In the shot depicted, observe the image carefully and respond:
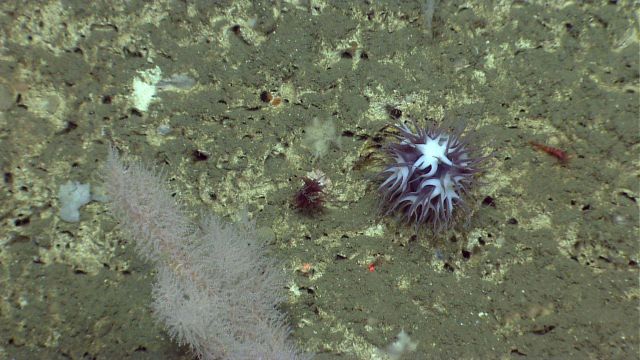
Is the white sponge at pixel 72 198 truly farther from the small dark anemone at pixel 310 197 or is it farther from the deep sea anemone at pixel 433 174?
the deep sea anemone at pixel 433 174

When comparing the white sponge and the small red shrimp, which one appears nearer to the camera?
the small red shrimp

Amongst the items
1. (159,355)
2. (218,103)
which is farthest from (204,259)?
(218,103)

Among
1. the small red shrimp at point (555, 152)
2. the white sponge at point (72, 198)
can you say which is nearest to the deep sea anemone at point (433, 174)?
the small red shrimp at point (555, 152)

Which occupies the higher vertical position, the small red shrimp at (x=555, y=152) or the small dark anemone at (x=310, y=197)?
the small red shrimp at (x=555, y=152)

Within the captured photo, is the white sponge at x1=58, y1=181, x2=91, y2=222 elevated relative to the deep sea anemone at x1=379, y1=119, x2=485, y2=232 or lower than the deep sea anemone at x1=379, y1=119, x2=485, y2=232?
lower

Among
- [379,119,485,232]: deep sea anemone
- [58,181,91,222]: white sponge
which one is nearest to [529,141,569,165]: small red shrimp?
[379,119,485,232]: deep sea anemone

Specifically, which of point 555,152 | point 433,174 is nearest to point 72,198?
point 433,174

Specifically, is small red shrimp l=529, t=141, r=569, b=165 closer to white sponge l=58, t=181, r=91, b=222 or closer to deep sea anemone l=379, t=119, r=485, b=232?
deep sea anemone l=379, t=119, r=485, b=232

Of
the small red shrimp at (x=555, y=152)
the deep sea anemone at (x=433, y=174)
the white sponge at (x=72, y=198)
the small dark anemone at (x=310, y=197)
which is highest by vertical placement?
the small red shrimp at (x=555, y=152)
